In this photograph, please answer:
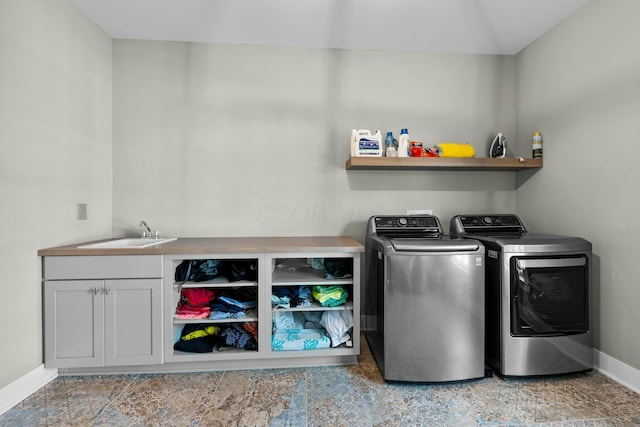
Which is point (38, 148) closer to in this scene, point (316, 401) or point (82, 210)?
point (82, 210)

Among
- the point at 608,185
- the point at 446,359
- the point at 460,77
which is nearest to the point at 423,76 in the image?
the point at 460,77

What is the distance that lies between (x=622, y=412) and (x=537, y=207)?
58.0 inches

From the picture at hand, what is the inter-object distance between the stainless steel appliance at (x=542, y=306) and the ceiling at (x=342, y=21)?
168cm

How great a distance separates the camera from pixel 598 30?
6.60 ft

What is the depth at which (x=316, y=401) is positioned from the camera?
172 cm

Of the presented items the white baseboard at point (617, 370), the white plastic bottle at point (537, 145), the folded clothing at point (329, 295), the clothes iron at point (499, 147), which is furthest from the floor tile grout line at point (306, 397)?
the white plastic bottle at point (537, 145)

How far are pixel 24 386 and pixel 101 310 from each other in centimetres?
54

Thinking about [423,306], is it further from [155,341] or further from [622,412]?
[155,341]

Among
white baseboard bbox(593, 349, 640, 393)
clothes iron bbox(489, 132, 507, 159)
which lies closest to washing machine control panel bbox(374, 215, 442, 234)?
clothes iron bbox(489, 132, 507, 159)

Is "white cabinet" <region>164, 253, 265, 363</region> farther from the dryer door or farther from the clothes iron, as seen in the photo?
the clothes iron

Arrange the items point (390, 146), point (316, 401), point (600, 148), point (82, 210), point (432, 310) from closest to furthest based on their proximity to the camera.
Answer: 1. point (316, 401)
2. point (432, 310)
3. point (600, 148)
4. point (82, 210)
5. point (390, 146)

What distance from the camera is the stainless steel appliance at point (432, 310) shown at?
1.84m

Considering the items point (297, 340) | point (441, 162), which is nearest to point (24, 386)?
point (297, 340)

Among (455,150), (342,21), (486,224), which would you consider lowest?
(486,224)
